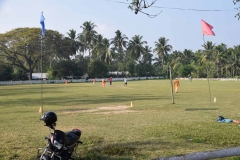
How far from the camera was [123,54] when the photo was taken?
98500mm

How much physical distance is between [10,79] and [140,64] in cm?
4255

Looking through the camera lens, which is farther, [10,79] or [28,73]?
[28,73]

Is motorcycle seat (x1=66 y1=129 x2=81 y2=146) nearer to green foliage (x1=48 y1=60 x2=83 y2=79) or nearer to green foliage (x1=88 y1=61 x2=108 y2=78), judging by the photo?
green foliage (x1=48 y1=60 x2=83 y2=79)

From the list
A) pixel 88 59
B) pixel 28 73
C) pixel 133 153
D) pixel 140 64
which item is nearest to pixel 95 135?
pixel 133 153

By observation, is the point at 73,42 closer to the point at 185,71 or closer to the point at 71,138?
the point at 185,71

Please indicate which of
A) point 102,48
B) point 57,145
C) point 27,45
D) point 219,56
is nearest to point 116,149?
point 57,145

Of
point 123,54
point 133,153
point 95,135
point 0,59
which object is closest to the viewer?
point 133,153

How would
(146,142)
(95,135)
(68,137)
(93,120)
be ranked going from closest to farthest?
(68,137), (146,142), (95,135), (93,120)

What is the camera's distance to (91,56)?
95125 millimetres

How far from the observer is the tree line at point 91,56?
238ft

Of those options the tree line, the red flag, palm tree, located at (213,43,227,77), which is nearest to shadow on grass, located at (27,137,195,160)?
the red flag

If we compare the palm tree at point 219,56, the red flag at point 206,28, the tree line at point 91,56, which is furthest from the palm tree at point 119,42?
the red flag at point 206,28

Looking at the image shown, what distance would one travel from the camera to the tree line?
7244 cm

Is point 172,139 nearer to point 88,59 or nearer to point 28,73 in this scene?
point 28,73
